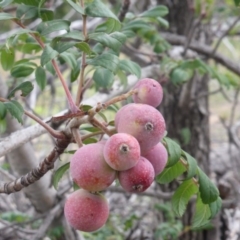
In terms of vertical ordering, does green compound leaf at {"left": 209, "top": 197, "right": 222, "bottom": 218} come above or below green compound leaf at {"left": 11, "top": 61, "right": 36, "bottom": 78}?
below

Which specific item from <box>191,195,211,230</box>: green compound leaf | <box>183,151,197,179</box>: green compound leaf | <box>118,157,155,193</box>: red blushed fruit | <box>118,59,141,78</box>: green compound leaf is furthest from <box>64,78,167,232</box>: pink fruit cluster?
<box>118,59,141,78</box>: green compound leaf

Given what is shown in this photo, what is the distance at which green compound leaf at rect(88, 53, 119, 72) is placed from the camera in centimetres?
71

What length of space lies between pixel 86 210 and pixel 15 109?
20 centimetres

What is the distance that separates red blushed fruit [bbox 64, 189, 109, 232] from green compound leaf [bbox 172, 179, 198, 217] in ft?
0.63

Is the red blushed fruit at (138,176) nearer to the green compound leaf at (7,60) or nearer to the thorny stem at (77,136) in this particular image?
the thorny stem at (77,136)

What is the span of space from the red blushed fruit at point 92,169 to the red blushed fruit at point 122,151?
19 millimetres

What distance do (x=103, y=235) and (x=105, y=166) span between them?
3.39ft

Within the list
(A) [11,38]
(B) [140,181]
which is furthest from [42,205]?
(B) [140,181]

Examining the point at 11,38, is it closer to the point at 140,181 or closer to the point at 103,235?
the point at 140,181

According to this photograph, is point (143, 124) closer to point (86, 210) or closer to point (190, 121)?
point (86, 210)

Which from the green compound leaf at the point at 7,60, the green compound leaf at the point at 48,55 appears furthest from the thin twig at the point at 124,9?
the green compound leaf at the point at 48,55

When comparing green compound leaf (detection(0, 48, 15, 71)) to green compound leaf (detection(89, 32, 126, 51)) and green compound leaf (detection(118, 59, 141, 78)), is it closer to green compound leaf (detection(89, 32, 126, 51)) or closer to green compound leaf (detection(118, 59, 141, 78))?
green compound leaf (detection(118, 59, 141, 78))

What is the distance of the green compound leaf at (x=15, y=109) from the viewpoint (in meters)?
0.71

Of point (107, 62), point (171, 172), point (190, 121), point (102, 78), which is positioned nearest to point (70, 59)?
point (102, 78)
